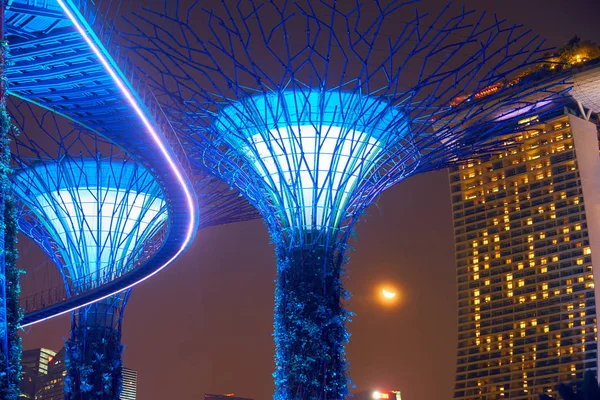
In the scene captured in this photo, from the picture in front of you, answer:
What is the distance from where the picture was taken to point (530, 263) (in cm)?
6028

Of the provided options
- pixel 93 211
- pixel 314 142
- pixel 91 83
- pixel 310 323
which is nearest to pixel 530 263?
pixel 93 211

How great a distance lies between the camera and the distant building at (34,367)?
111 meters

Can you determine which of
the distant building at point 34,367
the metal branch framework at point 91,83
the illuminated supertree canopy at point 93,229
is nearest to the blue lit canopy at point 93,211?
the illuminated supertree canopy at point 93,229

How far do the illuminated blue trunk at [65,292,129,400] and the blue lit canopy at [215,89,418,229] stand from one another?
900 centimetres

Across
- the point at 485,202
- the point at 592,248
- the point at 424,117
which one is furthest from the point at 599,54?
the point at 424,117

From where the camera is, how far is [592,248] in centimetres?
5366

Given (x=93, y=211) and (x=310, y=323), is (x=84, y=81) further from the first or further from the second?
(x=93, y=211)

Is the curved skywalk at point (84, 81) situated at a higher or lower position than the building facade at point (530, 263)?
lower

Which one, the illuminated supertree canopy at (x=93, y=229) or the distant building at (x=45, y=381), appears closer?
the illuminated supertree canopy at (x=93, y=229)

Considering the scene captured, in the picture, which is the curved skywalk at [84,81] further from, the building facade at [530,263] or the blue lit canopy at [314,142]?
the building facade at [530,263]

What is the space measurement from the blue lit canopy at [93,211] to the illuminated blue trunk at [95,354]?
1.13 metres

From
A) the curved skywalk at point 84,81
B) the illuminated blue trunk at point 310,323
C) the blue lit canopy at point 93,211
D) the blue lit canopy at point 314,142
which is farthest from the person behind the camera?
the blue lit canopy at point 93,211

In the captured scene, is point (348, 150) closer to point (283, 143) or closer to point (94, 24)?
point (283, 143)

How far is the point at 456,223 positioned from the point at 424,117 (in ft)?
141
